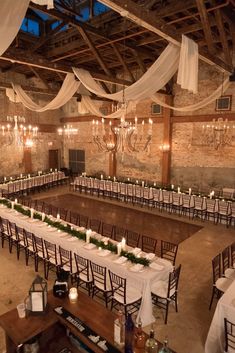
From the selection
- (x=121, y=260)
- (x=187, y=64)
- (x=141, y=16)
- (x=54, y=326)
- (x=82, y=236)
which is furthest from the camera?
(x=82, y=236)

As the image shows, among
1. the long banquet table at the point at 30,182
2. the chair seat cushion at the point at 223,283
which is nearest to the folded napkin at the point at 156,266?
the chair seat cushion at the point at 223,283

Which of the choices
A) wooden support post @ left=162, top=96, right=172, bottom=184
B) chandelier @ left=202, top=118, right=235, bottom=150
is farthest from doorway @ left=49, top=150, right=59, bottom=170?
chandelier @ left=202, top=118, right=235, bottom=150

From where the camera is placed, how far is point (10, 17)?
138 inches

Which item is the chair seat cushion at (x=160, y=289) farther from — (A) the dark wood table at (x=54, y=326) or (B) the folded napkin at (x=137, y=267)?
(A) the dark wood table at (x=54, y=326)

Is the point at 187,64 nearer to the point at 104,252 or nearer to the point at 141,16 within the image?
the point at 141,16

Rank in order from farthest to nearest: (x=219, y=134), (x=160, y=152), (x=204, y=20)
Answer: (x=160, y=152), (x=219, y=134), (x=204, y=20)

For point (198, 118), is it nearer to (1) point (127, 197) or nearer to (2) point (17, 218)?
(1) point (127, 197)

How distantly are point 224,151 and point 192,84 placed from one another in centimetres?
665

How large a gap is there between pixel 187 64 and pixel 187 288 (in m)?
5.05

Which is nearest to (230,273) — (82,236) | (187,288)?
(187,288)

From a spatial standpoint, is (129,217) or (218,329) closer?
(218,329)

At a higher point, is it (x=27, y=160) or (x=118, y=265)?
(x=27, y=160)

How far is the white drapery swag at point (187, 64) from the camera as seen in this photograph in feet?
19.1

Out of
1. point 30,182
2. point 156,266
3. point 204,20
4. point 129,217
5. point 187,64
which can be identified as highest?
point 204,20
